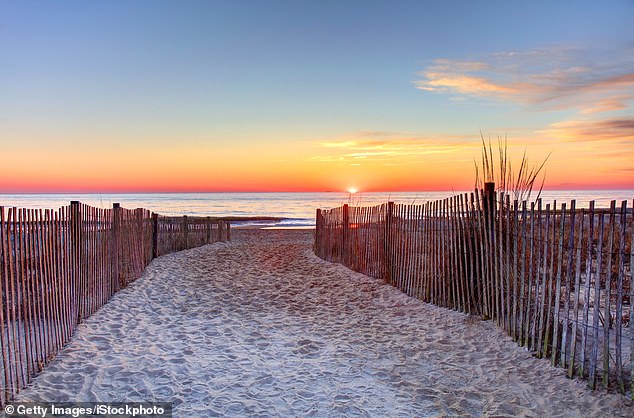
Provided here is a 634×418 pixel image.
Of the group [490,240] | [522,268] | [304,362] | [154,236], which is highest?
[490,240]

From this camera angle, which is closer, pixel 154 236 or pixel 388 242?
pixel 388 242

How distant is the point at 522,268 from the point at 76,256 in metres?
5.50

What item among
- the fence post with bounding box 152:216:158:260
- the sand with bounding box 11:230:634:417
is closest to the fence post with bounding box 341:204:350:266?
the sand with bounding box 11:230:634:417

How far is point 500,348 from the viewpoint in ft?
18.7

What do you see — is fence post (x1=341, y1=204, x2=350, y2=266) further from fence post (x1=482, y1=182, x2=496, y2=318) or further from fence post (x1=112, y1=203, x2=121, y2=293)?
fence post (x1=482, y1=182, x2=496, y2=318)

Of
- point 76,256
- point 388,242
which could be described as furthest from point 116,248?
point 388,242

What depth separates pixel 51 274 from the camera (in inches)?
211

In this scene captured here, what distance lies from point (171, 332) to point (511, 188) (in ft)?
16.5

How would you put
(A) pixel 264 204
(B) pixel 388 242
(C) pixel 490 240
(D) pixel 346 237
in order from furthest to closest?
(A) pixel 264 204 → (D) pixel 346 237 → (B) pixel 388 242 → (C) pixel 490 240

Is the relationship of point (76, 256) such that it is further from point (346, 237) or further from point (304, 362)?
point (346, 237)

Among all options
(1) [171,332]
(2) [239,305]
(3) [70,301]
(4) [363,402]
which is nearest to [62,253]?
(3) [70,301]

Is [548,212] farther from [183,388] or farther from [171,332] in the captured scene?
[171,332]

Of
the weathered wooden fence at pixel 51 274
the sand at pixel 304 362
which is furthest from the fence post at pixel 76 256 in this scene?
the sand at pixel 304 362
